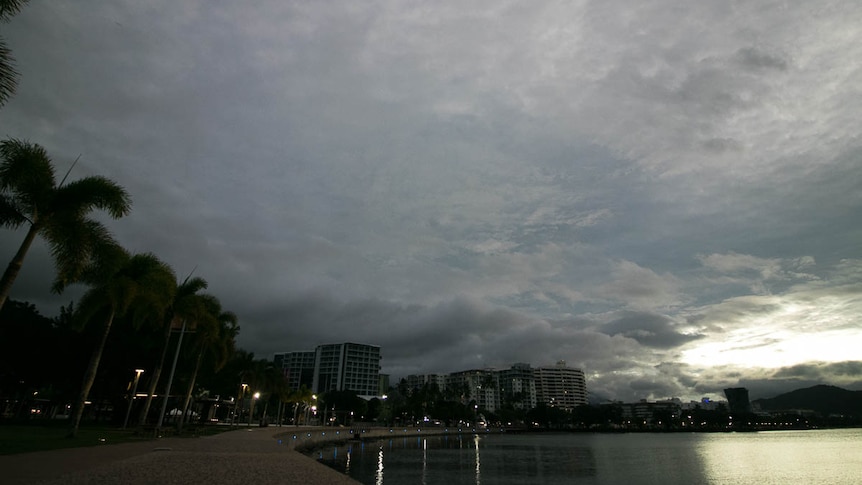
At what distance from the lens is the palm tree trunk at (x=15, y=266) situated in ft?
56.6

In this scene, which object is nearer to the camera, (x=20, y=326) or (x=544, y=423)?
(x=20, y=326)

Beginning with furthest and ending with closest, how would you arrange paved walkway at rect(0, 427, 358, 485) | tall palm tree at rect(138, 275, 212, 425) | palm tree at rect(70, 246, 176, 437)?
1. tall palm tree at rect(138, 275, 212, 425)
2. palm tree at rect(70, 246, 176, 437)
3. paved walkway at rect(0, 427, 358, 485)

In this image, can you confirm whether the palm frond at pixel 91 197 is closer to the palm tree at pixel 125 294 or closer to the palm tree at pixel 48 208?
the palm tree at pixel 48 208

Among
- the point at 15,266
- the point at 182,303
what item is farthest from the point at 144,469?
the point at 182,303

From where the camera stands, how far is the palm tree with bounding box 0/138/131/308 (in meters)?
18.0

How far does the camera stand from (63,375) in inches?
1741

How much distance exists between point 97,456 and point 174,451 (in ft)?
18.7

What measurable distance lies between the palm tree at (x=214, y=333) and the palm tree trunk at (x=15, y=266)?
24196 millimetres

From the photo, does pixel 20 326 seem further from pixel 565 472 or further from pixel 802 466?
pixel 802 466

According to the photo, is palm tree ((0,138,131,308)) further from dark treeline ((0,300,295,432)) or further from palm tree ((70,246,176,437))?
dark treeline ((0,300,295,432))

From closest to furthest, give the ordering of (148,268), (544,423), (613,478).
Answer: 1. (148,268)
2. (613,478)
3. (544,423)

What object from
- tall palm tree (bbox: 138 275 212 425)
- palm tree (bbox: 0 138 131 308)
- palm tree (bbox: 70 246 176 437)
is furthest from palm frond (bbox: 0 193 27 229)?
tall palm tree (bbox: 138 275 212 425)

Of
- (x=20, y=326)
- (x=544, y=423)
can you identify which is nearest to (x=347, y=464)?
(x=20, y=326)

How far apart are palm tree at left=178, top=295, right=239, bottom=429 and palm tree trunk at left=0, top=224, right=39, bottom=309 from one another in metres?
Result: 24.2
